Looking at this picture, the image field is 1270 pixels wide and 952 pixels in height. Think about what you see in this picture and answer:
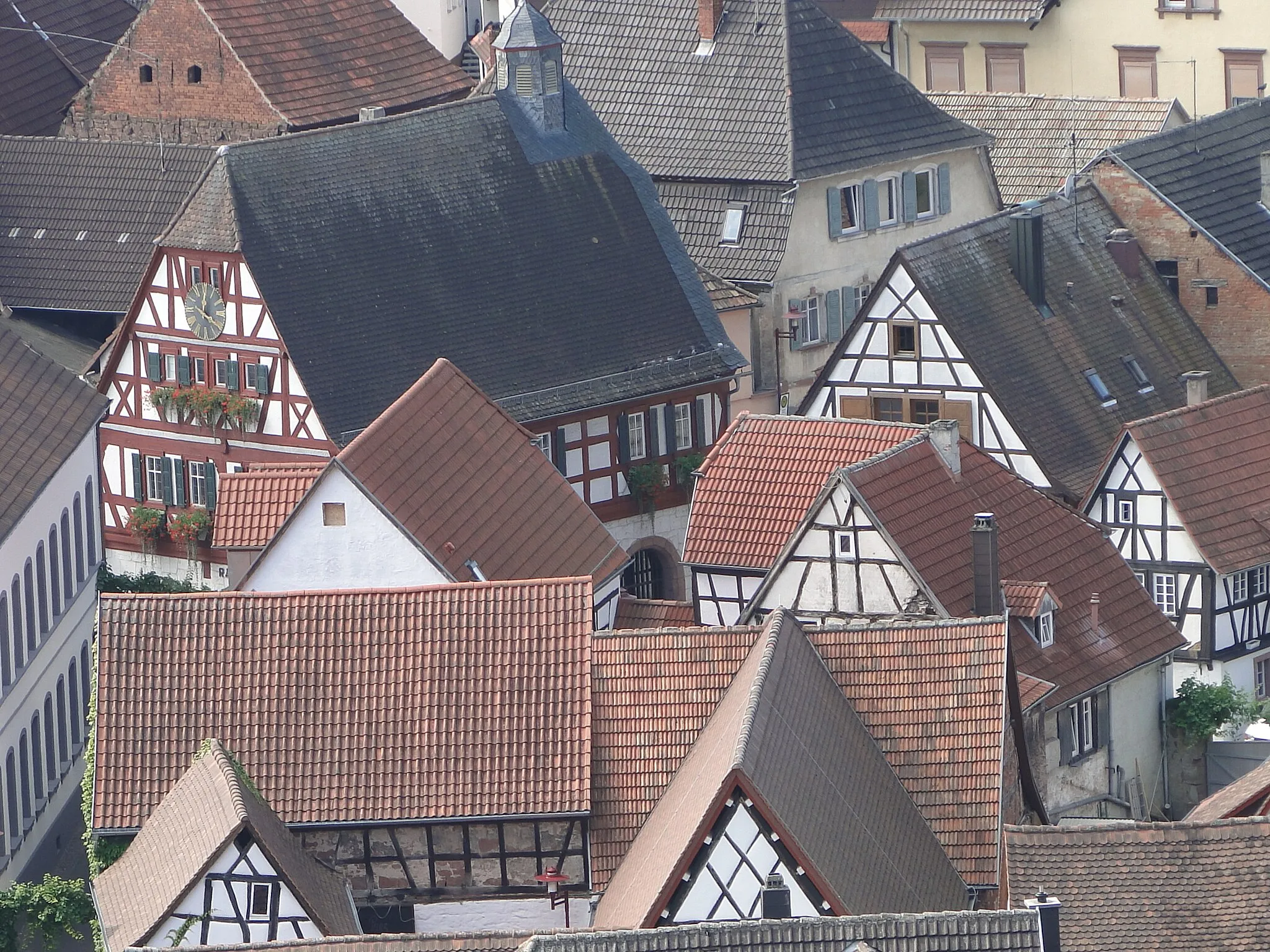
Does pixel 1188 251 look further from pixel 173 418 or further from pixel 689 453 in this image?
pixel 173 418

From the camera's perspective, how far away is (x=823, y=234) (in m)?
80.1

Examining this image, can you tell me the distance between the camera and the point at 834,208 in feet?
263

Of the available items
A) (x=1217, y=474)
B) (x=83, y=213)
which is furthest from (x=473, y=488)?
(x=83, y=213)

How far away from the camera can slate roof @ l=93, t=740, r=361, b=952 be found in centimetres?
4691

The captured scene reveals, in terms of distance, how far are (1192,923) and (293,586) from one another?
1993cm

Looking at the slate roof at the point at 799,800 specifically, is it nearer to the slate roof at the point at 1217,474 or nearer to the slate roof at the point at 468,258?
the slate roof at the point at 1217,474

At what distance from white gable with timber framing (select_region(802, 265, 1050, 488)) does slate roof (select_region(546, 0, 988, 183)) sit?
8.77 m

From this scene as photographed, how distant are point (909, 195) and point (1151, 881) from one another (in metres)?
40.7

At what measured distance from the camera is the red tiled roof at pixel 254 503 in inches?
2422

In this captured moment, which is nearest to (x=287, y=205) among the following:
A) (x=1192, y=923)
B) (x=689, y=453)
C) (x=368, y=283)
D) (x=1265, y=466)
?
(x=368, y=283)

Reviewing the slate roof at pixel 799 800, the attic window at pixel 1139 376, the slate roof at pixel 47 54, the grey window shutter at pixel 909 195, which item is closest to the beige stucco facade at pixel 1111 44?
the grey window shutter at pixel 909 195

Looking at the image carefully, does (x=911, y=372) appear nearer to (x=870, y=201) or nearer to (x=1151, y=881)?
(x=870, y=201)

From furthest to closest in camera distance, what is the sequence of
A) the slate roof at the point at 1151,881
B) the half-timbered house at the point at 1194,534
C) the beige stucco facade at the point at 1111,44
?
the beige stucco facade at the point at 1111,44, the half-timbered house at the point at 1194,534, the slate roof at the point at 1151,881

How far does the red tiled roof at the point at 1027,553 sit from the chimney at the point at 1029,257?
10.0 metres
